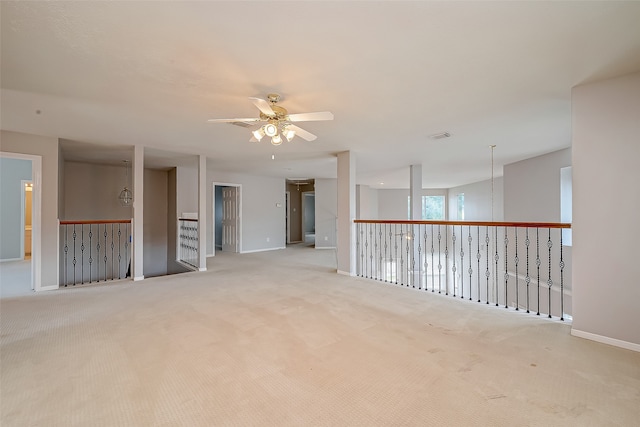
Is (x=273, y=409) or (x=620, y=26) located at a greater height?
(x=620, y=26)

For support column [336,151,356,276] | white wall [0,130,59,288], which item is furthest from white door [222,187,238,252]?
white wall [0,130,59,288]

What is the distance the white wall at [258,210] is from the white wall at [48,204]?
3.40 m

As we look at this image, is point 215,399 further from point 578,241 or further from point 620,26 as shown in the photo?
point 620,26

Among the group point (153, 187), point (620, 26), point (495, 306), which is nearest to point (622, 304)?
point (495, 306)

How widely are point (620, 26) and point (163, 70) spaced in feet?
10.8

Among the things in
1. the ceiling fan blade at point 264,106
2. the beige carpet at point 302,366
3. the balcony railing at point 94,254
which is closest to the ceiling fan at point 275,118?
the ceiling fan blade at point 264,106

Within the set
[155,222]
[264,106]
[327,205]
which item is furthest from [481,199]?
[155,222]

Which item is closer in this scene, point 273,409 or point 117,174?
point 273,409

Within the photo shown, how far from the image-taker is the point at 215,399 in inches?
64.6

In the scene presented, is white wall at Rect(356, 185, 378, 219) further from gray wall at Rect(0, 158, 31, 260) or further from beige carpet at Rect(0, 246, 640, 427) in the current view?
gray wall at Rect(0, 158, 31, 260)

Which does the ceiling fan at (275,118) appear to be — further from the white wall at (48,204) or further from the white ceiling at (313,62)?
the white wall at (48,204)

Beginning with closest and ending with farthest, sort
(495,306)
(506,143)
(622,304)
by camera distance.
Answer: (622,304), (495,306), (506,143)

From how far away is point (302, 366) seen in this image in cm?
199

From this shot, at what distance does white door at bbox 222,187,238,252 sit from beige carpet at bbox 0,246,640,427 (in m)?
4.58
